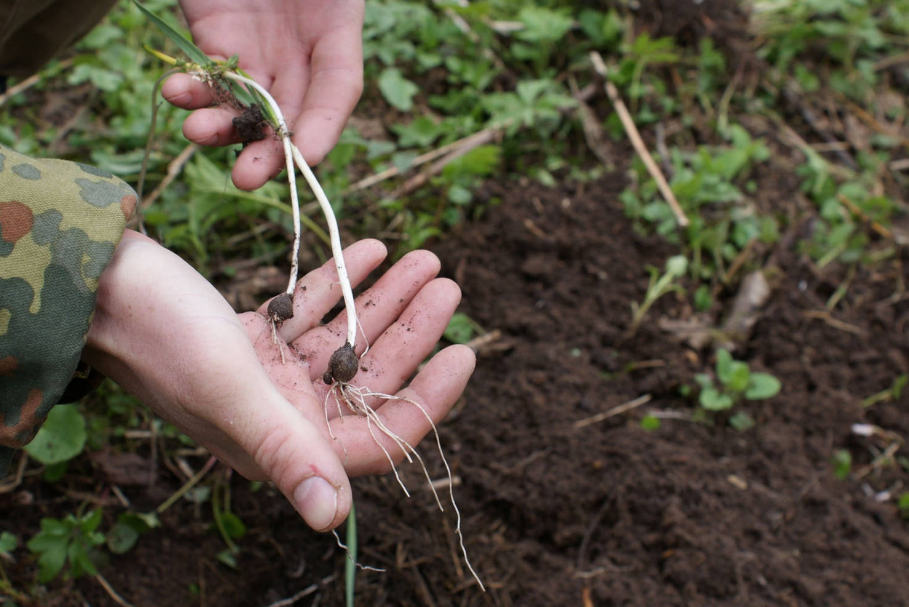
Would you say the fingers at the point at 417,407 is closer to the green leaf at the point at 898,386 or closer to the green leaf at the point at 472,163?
the green leaf at the point at 472,163

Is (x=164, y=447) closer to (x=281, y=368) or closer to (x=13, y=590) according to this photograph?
(x=13, y=590)

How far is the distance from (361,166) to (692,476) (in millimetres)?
1639

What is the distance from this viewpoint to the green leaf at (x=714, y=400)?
208 cm

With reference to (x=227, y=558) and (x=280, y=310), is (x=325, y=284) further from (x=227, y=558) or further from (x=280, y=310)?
(x=227, y=558)

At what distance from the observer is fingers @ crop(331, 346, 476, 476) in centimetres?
134

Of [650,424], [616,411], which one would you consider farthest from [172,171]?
[650,424]

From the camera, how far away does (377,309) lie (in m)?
1.59

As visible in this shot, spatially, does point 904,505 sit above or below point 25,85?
below

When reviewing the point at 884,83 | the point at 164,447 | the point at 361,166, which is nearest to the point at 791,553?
the point at 164,447

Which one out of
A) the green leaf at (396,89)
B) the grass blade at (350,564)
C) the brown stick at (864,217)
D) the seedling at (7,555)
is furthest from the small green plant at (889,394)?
the seedling at (7,555)

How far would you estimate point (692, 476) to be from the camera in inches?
76.4

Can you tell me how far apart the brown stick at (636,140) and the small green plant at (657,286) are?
25 cm

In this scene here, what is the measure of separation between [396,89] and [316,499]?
2.10 meters

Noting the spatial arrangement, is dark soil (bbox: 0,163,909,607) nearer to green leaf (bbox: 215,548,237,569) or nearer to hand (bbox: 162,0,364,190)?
green leaf (bbox: 215,548,237,569)
